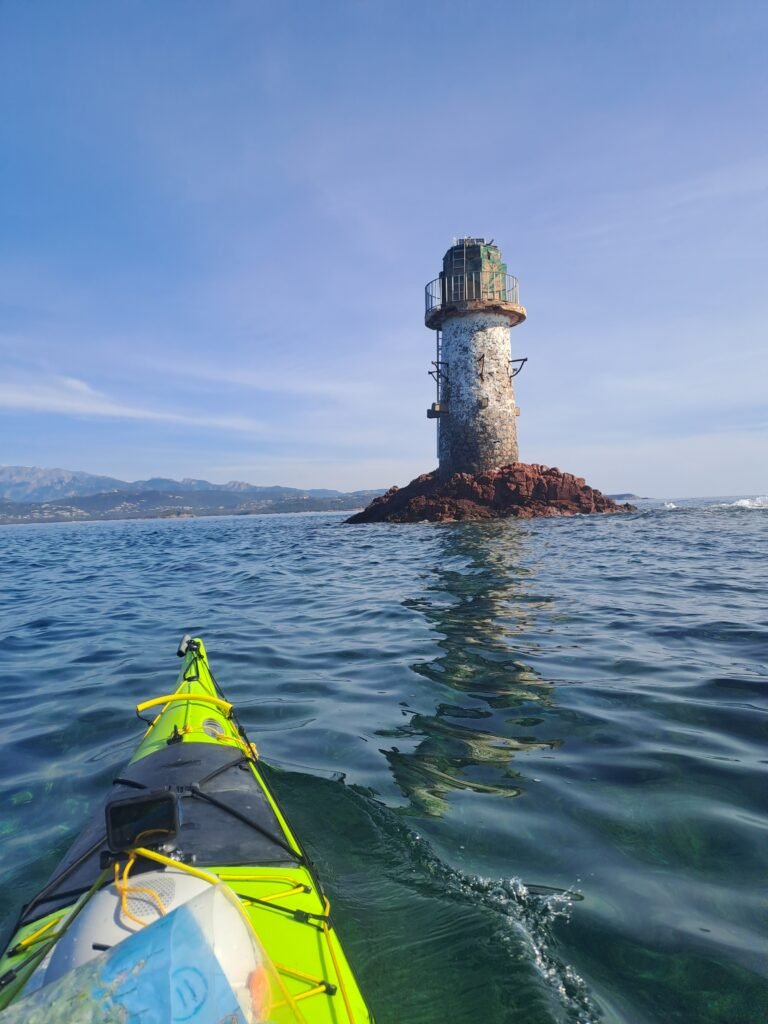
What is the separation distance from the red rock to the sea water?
52.7ft

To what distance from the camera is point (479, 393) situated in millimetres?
28484

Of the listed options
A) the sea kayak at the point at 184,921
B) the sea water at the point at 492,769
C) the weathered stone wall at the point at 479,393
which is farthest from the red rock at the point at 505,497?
the sea kayak at the point at 184,921

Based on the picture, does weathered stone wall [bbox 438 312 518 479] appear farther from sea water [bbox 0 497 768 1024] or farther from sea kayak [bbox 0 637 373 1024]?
sea kayak [bbox 0 637 373 1024]

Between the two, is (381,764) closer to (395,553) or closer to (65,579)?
(395,553)

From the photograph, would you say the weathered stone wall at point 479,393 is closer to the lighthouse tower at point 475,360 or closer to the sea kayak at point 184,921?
the lighthouse tower at point 475,360

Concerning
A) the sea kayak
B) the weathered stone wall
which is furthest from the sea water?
the weathered stone wall

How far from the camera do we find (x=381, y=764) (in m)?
4.36

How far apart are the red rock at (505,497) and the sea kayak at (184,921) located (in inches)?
931

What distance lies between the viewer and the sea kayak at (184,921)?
54.9 inches

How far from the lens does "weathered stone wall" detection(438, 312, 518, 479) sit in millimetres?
28562

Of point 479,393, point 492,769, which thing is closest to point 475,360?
point 479,393

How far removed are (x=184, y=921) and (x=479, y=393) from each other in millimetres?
28398

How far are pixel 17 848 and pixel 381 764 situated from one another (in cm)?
246

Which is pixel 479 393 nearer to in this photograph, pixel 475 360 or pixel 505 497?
pixel 475 360
